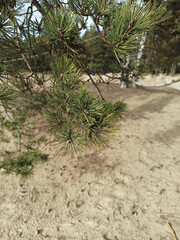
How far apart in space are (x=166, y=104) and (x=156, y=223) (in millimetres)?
4715

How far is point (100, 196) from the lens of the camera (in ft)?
7.69

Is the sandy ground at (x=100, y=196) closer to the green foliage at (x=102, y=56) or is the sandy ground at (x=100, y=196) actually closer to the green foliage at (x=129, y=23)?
the green foliage at (x=102, y=56)

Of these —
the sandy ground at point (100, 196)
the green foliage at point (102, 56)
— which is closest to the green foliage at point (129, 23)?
the green foliage at point (102, 56)

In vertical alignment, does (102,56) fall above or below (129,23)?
below

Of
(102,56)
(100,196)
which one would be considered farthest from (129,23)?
(100,196)

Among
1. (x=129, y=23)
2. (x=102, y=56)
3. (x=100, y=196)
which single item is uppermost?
(x=129, y=23)

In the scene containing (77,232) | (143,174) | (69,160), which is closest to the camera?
(77,232)

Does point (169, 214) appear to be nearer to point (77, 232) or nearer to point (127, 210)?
point (127, 210)

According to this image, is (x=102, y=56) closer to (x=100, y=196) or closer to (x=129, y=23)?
(x=129, y=23)

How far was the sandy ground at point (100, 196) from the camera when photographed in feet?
6.22

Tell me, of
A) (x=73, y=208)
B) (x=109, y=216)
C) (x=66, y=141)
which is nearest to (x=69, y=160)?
(x=73, y=208)

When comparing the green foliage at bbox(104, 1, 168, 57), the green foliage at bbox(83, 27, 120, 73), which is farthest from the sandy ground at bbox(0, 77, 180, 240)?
the green foliage at bbox(104, 1, 168, 57)

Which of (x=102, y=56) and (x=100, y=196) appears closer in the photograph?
(x=102, y=56)

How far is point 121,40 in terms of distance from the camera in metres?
0.80
